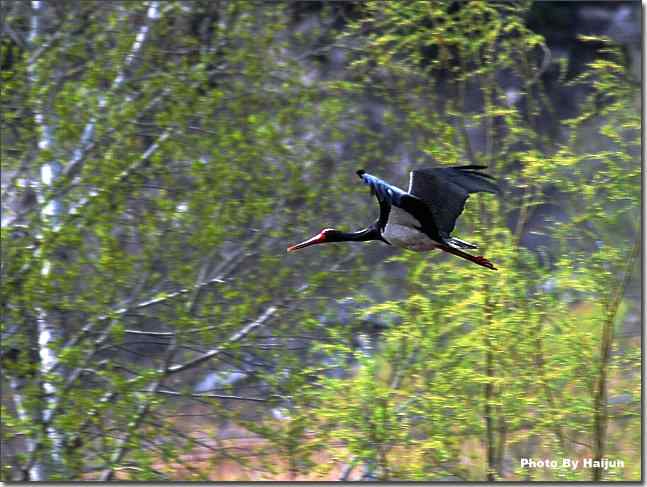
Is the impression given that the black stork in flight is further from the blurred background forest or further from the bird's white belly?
the blurred background forest

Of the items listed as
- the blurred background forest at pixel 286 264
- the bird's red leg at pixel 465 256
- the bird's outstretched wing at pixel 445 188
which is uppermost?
the bird's outstretched wing at pixel 445 188

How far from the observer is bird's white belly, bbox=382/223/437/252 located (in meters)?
3.72

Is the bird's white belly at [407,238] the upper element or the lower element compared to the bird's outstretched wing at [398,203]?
lower

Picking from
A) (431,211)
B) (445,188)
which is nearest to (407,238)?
(431,211)

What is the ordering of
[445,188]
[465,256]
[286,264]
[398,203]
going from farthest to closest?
[286,264] → [445,188] → [465,256] → [398,203]

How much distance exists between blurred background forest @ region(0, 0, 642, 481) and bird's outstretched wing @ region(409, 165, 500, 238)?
87.0 inches

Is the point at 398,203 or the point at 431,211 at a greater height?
the point at 398,203

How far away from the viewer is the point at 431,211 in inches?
148

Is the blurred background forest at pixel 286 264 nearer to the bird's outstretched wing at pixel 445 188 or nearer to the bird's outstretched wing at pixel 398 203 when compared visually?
the bird's outstretched wing at pixel 445 188

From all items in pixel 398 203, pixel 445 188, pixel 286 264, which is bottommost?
pixel 286 264

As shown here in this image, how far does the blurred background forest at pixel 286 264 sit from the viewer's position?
622 cm

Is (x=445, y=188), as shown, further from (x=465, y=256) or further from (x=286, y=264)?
(x=286, y=264)

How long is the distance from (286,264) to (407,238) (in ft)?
11.9

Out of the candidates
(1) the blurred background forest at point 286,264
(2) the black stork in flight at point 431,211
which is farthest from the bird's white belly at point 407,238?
(1) the blurred background forest at point 286,264
